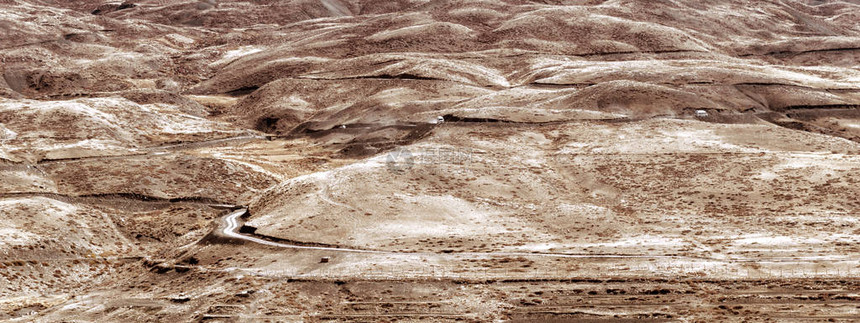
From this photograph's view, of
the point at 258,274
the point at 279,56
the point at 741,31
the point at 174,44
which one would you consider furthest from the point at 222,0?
the point at 258,274

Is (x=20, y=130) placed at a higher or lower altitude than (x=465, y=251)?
lower

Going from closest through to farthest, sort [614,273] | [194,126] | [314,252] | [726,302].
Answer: [726,302] → [614,273] → [314,252] → [194,126]

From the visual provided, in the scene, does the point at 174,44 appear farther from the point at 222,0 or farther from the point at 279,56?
the point at 222,0

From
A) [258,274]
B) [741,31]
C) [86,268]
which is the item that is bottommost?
[741,31]

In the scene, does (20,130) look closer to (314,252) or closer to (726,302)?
(314,252)

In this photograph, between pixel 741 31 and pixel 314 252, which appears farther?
pixel 741 31

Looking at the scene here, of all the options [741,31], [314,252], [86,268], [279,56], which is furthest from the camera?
[741,31]
